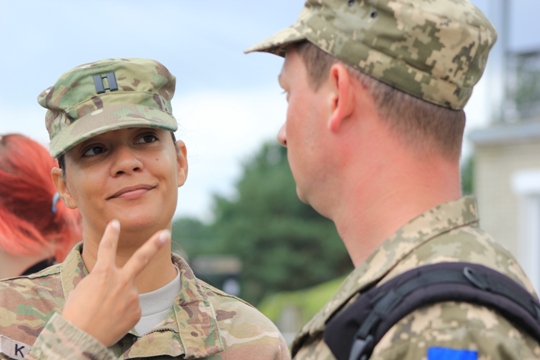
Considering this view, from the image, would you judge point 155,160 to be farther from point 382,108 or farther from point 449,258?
point 449,258

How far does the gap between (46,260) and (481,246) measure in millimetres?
2239

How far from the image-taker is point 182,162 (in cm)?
289

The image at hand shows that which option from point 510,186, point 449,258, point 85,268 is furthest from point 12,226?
point 510,186

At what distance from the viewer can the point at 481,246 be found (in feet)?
5.95

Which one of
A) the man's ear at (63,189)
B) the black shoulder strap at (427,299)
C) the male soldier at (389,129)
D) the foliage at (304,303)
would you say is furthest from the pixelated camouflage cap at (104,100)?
the foliage at (304,303)

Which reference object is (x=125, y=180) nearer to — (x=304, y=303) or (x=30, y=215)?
(x=30, y=215)

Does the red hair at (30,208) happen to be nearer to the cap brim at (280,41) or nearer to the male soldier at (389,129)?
the cap brim at (280,41)

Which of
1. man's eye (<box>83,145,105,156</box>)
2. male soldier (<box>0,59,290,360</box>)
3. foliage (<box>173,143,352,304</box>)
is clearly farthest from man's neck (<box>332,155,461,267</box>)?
foliage (<box>173,143,352,304</box>)

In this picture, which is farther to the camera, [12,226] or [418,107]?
[12,226]

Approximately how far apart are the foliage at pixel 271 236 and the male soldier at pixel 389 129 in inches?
1682

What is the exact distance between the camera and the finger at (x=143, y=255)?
2.09m

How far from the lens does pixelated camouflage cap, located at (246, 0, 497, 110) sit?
1882 mm

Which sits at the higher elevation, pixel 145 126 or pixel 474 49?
pixel 474 49

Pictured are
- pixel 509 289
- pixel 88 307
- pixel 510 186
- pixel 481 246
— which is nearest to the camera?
pixel 509 289
